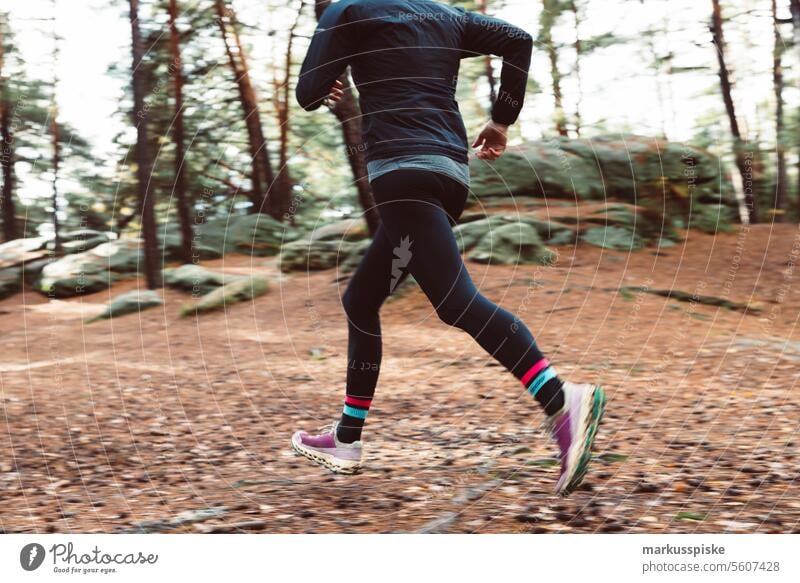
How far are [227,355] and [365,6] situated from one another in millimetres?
5199

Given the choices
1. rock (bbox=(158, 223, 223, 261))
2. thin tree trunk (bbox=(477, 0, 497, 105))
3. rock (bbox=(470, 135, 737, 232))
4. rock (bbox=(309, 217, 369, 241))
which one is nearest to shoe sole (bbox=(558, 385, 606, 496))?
thin tree trunk (bbox=(477, 0, 497, 105))

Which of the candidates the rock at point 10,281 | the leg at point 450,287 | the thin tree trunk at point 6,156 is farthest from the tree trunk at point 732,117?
the rock at point 10,281

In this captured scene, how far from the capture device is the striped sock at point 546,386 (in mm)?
2482

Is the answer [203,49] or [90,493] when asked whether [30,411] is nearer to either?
[90,493]

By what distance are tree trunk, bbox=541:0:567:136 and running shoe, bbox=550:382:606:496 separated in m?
6.58

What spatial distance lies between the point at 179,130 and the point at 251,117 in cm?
113

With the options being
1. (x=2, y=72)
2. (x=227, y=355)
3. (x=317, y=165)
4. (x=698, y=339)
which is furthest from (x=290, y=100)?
(x=698, y=339)

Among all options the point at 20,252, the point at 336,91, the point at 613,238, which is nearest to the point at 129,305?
the point at 20,252

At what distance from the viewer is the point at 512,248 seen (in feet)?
30.5

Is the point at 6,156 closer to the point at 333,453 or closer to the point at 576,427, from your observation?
the point at 333,453

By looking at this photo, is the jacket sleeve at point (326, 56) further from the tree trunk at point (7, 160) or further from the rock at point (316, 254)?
the tree trunk at point (7, 160)

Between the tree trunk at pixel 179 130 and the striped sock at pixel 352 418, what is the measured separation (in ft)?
19.8

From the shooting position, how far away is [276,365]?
6.44 metres

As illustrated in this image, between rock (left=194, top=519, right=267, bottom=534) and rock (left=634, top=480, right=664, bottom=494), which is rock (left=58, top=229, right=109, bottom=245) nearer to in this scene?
rock (left=194, top=519, right=267, bottom=534)
